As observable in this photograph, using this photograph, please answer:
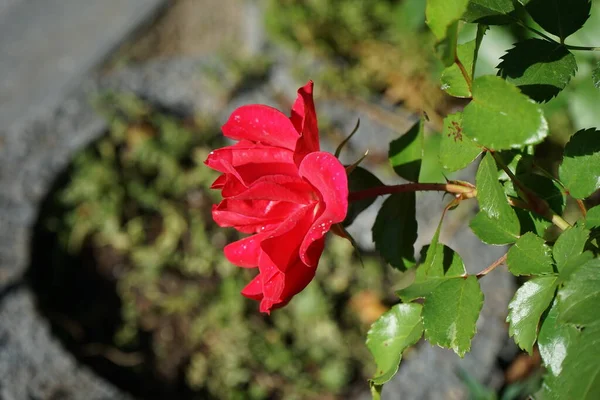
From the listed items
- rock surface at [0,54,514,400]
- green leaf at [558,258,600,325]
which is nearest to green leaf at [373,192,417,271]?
green leaf at [558,258,600,325]

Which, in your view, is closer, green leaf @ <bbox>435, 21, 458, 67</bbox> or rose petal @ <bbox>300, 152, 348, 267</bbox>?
green leaf @ <bbox>435, 21, 458, 67</bbox>

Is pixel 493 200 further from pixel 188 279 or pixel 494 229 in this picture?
pixel 188 279

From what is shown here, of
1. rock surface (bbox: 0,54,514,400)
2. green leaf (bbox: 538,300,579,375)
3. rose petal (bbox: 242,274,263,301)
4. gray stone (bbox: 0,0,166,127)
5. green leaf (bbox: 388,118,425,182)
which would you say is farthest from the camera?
gray stone (bbox: 0,0,166,127)

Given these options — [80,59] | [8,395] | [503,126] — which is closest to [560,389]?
[503,126]

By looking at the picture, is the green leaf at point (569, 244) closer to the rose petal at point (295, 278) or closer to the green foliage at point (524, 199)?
the green foliage at point (524, 199)

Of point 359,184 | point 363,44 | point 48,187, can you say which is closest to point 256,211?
point 359,184

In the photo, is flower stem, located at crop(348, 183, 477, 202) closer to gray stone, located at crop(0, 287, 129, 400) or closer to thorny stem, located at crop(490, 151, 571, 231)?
thorny stem, located at crop(490, 151, 571, 231)
